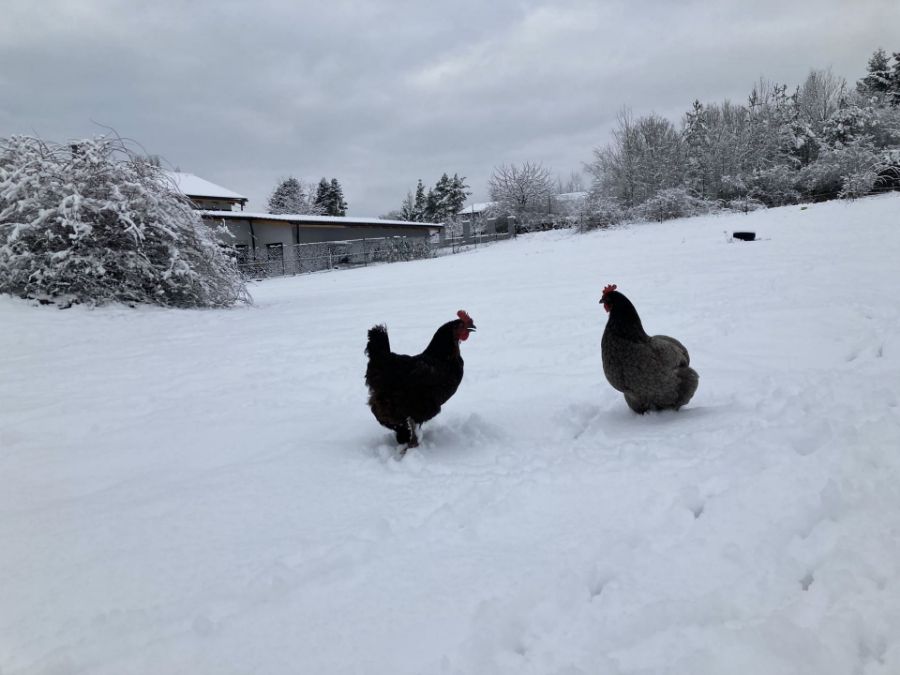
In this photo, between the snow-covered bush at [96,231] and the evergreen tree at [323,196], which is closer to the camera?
the snow-covered bush at [96,231]

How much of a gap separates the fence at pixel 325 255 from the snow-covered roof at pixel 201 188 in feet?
16.3

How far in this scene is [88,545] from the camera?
7.51ft

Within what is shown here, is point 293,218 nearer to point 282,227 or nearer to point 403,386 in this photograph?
point 282,227

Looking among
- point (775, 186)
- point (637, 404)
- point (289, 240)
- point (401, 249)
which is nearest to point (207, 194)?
point (289, 240)

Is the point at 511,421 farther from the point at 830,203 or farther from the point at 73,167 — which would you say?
the point at 830,203

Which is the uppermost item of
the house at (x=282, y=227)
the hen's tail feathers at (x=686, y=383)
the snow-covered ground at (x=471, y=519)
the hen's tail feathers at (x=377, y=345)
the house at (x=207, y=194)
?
the house at (x=207, y=194)

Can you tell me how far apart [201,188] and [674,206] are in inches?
1148

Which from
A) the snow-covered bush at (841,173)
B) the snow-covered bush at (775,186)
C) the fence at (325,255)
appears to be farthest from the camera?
the snow-covered bush at (775,186)

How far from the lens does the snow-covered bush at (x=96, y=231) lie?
29.0 feet

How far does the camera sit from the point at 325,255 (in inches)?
1104

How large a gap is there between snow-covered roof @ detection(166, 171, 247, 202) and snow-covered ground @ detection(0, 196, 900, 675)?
26.8 metres

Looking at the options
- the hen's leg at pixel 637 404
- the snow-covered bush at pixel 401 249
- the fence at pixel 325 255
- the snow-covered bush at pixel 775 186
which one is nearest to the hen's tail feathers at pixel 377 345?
the hen's leg at pixel 637 404

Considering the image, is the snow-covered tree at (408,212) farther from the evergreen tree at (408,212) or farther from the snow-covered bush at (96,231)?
the snow-covered bush at (96,231)

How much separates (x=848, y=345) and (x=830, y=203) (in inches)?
795
